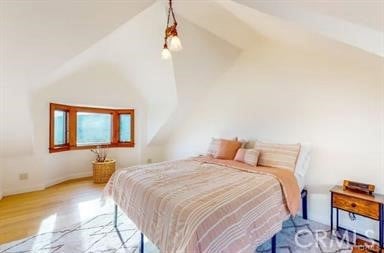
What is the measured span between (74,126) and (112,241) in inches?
124

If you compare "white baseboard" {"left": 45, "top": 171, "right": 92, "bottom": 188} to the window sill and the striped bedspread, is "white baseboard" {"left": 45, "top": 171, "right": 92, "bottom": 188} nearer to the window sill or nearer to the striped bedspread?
the window sill

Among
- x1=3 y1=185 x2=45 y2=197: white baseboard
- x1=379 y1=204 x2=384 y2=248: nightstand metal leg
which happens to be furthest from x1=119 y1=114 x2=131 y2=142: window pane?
x1=379 y1=204 x2=384 y2=248: nightstand metal leg

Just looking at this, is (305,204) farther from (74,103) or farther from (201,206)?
(74,103)

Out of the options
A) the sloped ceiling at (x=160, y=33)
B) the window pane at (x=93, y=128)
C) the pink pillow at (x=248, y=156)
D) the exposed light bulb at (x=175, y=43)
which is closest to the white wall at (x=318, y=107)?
the sloped ceiling at (x=160, y=33)

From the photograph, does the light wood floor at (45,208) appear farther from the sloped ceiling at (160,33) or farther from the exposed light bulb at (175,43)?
the exposed light bulb at (175,43)

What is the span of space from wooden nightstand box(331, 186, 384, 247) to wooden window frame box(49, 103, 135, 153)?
167 inches

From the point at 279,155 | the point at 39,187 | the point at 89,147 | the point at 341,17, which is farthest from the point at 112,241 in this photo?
the point at 89,147

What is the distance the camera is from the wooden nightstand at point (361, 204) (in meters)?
2.04

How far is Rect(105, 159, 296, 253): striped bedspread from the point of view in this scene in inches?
55.4

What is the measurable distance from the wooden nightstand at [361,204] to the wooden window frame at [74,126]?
167 inches

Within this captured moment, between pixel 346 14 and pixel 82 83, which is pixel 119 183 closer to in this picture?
pixel 346 14

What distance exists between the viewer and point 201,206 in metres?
1.51

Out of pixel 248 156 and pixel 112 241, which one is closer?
pixel 112 241

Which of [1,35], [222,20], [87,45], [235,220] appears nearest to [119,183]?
[235,220]
